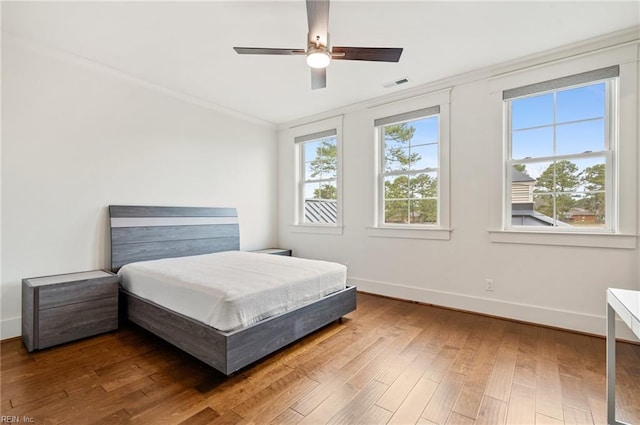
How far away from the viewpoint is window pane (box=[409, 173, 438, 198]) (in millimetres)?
3695

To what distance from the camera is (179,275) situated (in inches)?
99.4

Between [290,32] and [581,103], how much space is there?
9.19 ft

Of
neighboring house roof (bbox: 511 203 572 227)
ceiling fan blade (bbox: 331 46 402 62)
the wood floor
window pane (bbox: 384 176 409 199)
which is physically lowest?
the wood floor

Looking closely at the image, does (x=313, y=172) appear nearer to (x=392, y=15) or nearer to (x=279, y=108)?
(x=279, y=108)

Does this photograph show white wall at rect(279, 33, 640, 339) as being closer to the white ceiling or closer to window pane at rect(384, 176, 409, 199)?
window pane at rect(384, 176, 409, 199)

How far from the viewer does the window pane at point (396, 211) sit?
12.9 feet

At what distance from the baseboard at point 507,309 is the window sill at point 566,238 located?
53 cm

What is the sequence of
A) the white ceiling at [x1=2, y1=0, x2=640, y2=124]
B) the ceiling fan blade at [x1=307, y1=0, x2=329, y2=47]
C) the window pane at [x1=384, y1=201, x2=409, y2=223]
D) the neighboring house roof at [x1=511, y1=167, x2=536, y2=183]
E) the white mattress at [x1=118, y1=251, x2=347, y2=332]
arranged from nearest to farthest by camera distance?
the ceiling fan blade at [x1=307, y1=0, x2=329, y2=47], the white mattress at [x1=118, y1=251, x2=347, y2=332], the white ceiling at [x1=2, y1=0, x2=640, y2=124], the neighboring house roof at [x1=511, y1=167, x2=536, y2=183], the window pane at [x1=384, y1=201, x2=409, y2=223]

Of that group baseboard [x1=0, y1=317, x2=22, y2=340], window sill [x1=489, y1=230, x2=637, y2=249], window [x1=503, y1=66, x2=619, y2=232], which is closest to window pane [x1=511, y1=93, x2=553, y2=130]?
window [x1=503, y1=66, x2=619, y2=232]

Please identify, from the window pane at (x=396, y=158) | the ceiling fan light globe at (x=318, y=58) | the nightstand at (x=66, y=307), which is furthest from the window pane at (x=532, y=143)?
the nightstand at (x=66, y=307)

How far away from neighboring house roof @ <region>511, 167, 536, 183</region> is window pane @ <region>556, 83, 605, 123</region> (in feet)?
1.91

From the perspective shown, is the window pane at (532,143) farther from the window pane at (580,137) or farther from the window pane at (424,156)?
the window pane at (424,156)

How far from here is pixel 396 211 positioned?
13.1ft

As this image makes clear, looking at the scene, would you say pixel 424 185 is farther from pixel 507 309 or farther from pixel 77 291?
pixel 77 291
